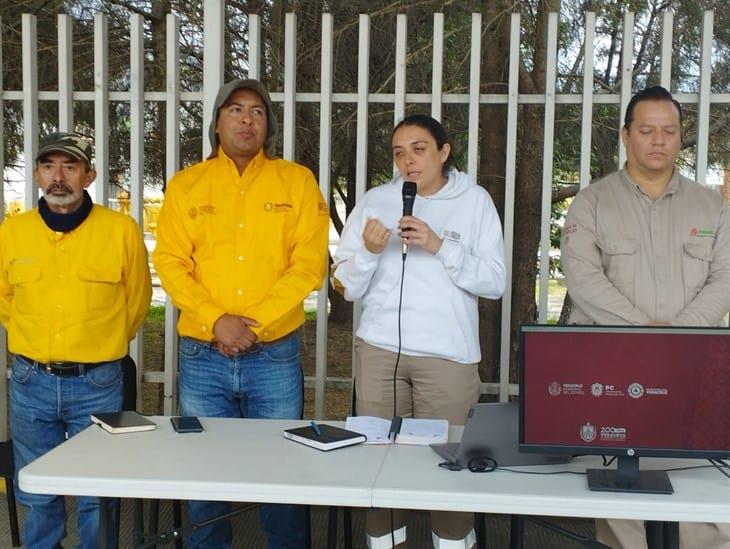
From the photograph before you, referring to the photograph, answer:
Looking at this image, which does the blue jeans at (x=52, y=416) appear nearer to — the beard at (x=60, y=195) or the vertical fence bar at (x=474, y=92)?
the beard at (x=60, y=195)

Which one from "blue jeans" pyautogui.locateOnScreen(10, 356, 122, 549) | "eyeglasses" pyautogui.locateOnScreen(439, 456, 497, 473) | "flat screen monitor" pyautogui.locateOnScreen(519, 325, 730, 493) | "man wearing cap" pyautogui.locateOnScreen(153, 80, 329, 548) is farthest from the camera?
"blue jeans" pyautogui.locateOnScreen(10, 356, 122, 549)

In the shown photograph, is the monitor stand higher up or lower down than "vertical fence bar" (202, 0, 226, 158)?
lower down

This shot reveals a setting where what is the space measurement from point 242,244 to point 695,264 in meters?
1.60

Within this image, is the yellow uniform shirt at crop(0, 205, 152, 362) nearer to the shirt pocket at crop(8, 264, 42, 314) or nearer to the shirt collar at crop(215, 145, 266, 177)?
the shirt pocket at crop(8, 264, 42, 314)

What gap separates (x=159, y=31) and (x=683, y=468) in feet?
15.4

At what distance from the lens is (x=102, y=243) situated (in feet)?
10.7

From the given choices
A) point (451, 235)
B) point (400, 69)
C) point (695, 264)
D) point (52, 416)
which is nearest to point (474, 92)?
point (400, 69)

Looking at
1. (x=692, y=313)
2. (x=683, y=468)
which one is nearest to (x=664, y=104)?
(x=692, y=313)

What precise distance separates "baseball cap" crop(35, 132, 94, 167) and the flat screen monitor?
1.93m

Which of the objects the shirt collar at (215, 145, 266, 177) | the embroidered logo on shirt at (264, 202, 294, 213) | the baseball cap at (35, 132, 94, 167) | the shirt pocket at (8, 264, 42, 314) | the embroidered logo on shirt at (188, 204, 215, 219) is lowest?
the shirt pocket at (8, 264, 42, 314)

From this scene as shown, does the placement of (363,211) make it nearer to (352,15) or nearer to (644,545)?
(644,545)

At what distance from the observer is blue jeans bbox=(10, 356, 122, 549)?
3.16 meters

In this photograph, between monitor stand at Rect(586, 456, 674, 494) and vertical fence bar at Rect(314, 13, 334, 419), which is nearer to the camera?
monitor stand at Rect(586, 456, 674, 494)

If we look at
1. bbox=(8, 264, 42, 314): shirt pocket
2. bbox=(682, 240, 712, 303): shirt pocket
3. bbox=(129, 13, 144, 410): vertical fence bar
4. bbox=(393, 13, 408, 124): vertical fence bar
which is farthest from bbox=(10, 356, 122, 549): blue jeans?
bbox=(682, 240, 712, 303): shirt pocket
